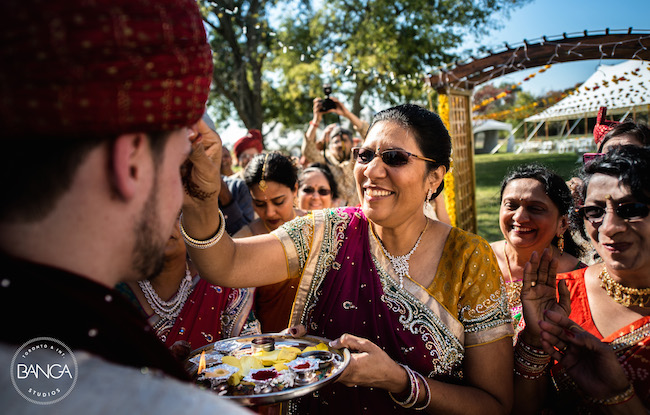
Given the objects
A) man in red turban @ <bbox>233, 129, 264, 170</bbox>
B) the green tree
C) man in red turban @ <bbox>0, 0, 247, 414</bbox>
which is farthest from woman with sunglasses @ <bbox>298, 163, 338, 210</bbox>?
the green tree

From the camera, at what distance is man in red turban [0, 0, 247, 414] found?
0.74 metres

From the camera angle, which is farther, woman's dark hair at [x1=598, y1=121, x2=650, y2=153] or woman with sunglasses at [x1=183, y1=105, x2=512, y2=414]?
woman's dark hair at [x1=598, y1=121, x2=650, y2=153]

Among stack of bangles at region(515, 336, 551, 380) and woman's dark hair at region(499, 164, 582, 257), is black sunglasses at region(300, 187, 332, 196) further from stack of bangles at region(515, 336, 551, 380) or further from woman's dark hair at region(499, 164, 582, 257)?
stack of bangles at region(515, 336, 551, 380)

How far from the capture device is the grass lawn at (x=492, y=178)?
1003cm

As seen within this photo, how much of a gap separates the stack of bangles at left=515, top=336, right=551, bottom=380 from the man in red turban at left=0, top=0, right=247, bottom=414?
73.2 inches

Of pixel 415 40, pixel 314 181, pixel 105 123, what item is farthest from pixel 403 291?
pixel 415 40

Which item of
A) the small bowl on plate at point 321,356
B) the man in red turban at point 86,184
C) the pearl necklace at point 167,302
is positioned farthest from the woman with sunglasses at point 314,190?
the man in red turban at point 86,184

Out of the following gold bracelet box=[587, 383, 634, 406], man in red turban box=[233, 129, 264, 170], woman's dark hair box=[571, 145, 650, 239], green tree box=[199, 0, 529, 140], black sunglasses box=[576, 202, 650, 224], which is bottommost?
gold bracelet box=[587, 383, 634, 406]

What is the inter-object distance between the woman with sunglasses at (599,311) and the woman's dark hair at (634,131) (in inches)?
66.4

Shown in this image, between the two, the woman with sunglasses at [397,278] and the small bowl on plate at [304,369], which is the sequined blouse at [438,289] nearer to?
the woman with sunglasses at [397,278]

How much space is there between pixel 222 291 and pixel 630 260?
2.18 metres

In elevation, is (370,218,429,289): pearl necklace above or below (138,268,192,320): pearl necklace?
above

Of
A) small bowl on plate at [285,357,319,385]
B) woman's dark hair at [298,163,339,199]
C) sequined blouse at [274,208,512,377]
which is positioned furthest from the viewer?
woman's dark hair at [298,163,339,199]

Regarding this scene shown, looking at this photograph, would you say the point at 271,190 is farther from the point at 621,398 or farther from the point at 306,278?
the point at 621,398
